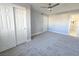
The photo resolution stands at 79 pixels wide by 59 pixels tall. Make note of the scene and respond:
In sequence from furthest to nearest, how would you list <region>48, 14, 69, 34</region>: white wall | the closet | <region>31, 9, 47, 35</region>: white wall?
<region>48, 14, 69, 34</region>: white wall
<region>31, 9, 47, 35</region>: white wall
the closet

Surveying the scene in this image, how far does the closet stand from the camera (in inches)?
115

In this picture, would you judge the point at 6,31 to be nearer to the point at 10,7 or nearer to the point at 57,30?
the point at 10,7

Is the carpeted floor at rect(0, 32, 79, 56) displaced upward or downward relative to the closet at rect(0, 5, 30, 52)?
downward

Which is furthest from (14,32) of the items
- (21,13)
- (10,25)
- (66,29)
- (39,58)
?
(66,29)

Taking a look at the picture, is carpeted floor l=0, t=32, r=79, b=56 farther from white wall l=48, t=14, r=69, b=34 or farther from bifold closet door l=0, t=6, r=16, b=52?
white wall l=48, t=14, r=69, b=34

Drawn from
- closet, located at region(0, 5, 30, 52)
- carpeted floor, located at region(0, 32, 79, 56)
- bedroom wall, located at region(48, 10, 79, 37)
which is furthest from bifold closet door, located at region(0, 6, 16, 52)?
bedroom wall, located at region(48, 10, 79, 37)

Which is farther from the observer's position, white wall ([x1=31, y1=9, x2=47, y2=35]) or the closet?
white wall ([x1=31, y1=9, x2=47, y2=35])

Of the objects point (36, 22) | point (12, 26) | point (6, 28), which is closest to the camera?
point (6, 28)

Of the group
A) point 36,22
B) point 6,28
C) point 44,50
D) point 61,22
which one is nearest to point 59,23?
point 61,22

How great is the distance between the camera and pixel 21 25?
12.4 ft

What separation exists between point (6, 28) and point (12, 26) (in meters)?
0.31

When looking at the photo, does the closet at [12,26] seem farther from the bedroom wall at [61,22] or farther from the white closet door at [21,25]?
the bedroom wall at [61,22]

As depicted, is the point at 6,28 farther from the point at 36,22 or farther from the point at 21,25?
the point at 36,22

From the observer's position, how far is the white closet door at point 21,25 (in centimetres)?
354
